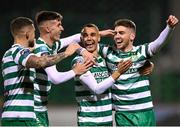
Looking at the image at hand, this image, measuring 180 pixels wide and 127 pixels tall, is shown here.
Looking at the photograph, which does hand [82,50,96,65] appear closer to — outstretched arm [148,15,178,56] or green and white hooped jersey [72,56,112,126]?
green and white hooped jersey [72,56,112,126]

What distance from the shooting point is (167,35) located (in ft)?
19.8

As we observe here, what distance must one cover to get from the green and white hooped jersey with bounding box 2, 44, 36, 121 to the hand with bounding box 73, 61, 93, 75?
369 mm

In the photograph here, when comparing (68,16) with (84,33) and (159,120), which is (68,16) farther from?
(84,33)

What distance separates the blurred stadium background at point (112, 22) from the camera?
11078 mm

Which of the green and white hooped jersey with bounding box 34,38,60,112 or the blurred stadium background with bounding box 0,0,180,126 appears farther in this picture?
the blurred stadium background with bounding box 0,0,180,126

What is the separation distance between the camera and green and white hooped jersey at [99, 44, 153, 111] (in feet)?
20.0

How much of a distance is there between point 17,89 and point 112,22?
22.3 ft

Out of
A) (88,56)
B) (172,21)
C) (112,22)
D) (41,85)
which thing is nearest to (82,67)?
(88,56)

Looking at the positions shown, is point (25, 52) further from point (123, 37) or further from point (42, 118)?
point (123, 37)

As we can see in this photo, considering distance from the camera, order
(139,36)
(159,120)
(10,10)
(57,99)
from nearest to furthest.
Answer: (159,120) → (57,99) → (139,36) → (10,10)

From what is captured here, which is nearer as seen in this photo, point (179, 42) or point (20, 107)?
point (20, 107)

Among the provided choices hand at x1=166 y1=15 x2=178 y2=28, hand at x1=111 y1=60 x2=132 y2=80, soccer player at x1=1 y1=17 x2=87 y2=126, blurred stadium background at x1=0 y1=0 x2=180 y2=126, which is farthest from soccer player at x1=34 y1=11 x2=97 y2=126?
blurred stadium background at x1=0 y1=0 x2=180 y2=126

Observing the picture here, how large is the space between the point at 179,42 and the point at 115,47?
777 centimetres

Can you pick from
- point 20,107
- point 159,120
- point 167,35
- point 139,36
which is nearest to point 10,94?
point 20,107
